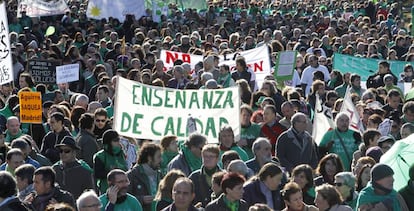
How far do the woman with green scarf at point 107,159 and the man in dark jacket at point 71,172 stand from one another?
194mm

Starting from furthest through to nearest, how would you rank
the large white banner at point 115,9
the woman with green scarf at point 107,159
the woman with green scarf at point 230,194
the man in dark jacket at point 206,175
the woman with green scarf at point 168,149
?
the large white banner at point 115,9 < the woman with green scarf at point 168,149 < the woman with green scarf at point 107,159 < the man in dark jacket at point 206,175 < the woman with green scarf at point 230,194

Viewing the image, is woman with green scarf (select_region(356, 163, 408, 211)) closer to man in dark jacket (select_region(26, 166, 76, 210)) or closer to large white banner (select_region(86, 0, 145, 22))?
man in dark jacket (select_region(26, 166, 76, 210))

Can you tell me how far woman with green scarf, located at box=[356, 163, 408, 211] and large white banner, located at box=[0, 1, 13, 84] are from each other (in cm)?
660

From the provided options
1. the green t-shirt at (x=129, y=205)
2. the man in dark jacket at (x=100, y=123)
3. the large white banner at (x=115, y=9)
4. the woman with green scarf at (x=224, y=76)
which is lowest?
the green t-shirt at (x=129, y=205)

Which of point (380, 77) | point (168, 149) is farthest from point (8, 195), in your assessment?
point (380, 77)

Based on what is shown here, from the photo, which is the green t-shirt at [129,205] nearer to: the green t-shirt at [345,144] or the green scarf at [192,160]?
the green scarf at [192,160]

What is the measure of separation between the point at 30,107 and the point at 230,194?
4495 millimetres

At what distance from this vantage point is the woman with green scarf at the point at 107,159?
1142 cm

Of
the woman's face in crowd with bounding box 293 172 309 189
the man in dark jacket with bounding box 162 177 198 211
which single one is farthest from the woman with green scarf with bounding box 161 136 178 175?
the man in dark jacket with bounding box 162 177 198 211

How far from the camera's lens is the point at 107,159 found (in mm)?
11453

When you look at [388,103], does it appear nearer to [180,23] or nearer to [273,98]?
[273,98]

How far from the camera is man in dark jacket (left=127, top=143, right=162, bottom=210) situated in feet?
36.0

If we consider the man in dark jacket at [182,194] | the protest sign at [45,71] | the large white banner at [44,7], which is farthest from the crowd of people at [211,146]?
the large white banner at [44,7]

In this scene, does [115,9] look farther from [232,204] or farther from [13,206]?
[13,206]
